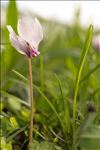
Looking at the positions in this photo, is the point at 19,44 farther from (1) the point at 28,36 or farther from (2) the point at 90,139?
(2) the point at 90,139

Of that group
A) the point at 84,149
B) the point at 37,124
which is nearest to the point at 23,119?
the point at 37,124

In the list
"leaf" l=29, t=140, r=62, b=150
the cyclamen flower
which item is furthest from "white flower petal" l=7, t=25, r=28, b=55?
"leaf" l=29, t=140, r=62, b=150

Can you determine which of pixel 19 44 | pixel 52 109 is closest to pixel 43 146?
pixel 52 109

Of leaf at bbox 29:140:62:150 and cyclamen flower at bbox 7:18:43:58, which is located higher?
cyclamen flower at bbox 7:18:43:58

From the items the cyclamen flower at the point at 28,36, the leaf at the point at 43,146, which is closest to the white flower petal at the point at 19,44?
the cyclamen flower at the point at 28,36

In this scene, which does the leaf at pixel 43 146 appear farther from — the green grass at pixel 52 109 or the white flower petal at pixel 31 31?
the white flower petal at pixel 31 31

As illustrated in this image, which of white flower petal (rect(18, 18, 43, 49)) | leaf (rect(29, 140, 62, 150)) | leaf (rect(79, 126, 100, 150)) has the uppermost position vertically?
white flower petal (rect(18, 18, 43, 49))

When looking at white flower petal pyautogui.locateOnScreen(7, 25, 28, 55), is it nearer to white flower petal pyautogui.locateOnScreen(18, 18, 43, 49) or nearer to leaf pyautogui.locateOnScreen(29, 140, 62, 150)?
white flower petal pyautogui.locateOnScreen(18, 18, 43, 49)
